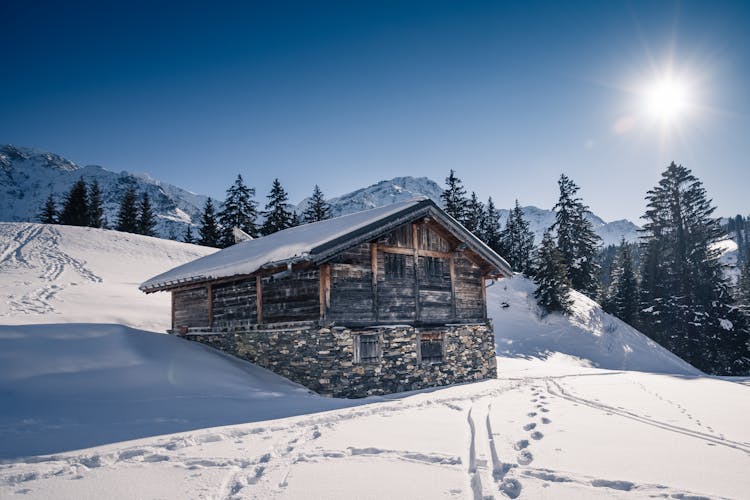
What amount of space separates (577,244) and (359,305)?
34.1 metres

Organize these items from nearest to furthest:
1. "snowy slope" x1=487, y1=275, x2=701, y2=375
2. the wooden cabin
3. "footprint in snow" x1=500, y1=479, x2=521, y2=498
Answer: "footprint in snow" x1=500, y1=479, x2=521, y2=498 < the wooden cabin < "snowy slope" x1=487, y1=275, x2=701, y2=375

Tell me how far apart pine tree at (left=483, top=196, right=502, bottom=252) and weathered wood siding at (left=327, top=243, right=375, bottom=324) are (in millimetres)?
32643

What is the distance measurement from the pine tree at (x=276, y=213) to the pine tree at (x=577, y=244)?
90.8ft

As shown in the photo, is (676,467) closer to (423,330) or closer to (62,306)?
(423,330)

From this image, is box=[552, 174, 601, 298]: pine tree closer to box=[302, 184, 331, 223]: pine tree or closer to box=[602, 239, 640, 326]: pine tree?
box=[602, 239, 640, 326]: pine tree

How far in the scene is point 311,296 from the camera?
1280 centimetres

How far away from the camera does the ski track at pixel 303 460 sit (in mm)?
4688

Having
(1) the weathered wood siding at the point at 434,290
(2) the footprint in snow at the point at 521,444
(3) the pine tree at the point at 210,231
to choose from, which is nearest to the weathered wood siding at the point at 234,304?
(1) the weathered wood siding at the point at 434,290

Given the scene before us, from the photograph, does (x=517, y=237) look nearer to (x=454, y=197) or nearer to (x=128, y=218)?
(x=454, y=197)

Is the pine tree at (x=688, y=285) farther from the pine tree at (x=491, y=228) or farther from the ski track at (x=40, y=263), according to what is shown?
the ski track at (x=40, y=263)

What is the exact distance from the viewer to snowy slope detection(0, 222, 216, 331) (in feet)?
63.6

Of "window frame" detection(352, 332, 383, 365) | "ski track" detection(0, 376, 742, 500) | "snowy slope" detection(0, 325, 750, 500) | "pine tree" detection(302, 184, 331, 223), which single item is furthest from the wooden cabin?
"pine tree" detection(302, 184, 331, 223)

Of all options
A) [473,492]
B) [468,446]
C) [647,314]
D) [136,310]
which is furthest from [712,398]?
[647,314]

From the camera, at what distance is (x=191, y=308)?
17.2 m
